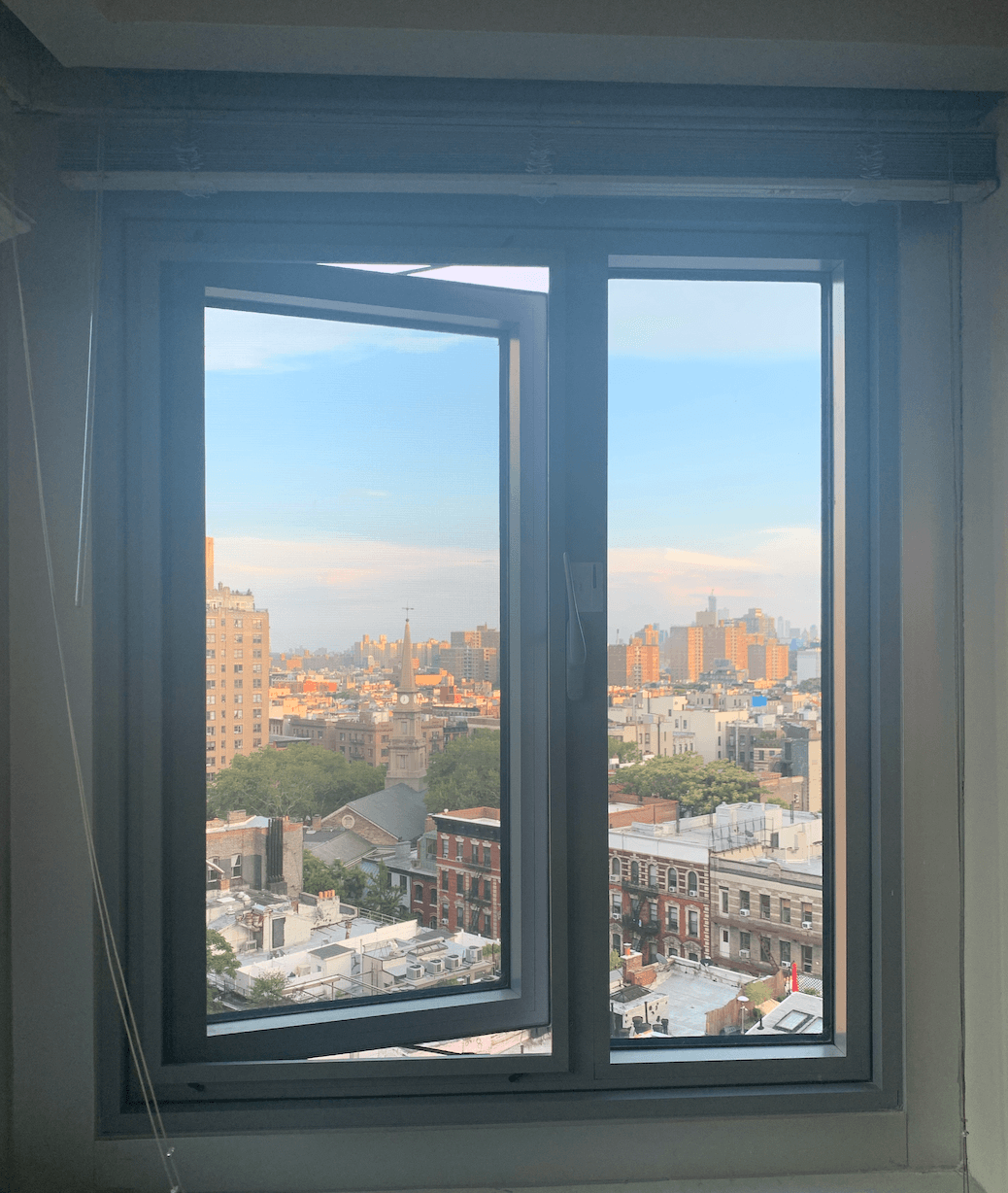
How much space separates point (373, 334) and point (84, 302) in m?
0.44

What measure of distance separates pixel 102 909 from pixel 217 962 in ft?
0.70

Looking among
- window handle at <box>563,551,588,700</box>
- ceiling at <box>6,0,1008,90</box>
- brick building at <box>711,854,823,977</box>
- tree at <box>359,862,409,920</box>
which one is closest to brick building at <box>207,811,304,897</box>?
tree at <box>359,862,409,920</box>

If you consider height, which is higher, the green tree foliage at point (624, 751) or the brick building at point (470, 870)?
the green tree foliage at point (624, 751)

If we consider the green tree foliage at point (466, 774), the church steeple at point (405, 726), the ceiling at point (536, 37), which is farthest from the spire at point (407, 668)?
the ceiling at point (536, 37)

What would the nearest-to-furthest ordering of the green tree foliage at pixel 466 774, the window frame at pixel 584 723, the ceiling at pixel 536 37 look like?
the ceiling at pixel 536 37 → the window frame at pixel 584 723 → the green tree foliage at pixel 466 774

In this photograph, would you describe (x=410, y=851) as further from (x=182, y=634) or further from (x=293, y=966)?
(x=182, y=634)

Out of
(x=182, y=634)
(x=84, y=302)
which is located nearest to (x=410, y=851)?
(x=182, y=634)

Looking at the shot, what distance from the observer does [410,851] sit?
1.40 metres

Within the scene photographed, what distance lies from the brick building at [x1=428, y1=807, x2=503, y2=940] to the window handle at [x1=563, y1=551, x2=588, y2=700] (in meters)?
0.26

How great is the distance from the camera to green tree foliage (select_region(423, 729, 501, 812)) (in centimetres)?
141

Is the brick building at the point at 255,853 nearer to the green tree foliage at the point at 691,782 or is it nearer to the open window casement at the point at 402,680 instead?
the open window casement at the point at 402,680

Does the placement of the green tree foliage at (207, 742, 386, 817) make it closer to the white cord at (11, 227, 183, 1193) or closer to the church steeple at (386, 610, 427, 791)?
the church steeple at (386, 610, 427, 791)

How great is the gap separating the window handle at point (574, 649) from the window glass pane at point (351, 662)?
14 cm

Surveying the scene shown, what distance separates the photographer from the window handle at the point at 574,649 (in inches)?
52.6
